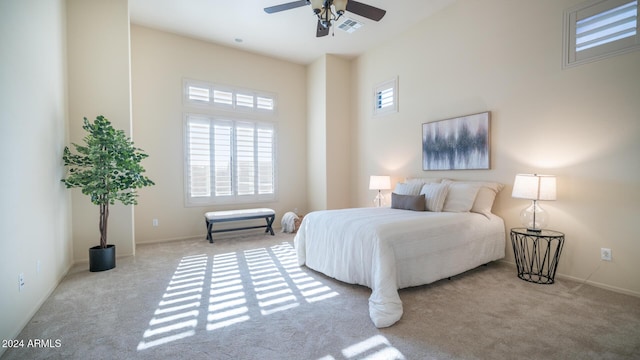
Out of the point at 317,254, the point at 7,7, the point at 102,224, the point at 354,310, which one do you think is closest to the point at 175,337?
the point at 354,310

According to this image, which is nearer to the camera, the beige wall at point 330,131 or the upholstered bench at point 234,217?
the upholstered bench at point 234,217

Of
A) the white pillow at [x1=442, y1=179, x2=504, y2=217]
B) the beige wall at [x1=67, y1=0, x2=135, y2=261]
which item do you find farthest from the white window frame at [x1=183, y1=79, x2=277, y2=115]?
the white pillow at [x1=442, y1=179, x2=504, y2=217]

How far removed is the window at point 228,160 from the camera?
202 inches

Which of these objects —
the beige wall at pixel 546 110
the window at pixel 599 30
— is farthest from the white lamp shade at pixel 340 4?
the window at pixel 599 30

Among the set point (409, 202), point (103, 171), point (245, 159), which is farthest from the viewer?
point (245, 159)

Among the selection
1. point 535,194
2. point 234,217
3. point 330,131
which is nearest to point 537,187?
point 535,194

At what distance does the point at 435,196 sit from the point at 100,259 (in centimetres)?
424

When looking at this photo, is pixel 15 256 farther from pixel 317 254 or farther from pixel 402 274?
pixel 402 274

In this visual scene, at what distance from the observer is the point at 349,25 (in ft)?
15.0

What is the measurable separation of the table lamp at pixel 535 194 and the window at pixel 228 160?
437 cm

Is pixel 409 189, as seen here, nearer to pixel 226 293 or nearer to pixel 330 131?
pixel 330 131

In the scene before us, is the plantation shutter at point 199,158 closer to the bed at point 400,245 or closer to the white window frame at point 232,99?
the white window frame at point 232,99

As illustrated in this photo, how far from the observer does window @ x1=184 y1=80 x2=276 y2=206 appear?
512 centimetres

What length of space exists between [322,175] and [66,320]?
172 inches
